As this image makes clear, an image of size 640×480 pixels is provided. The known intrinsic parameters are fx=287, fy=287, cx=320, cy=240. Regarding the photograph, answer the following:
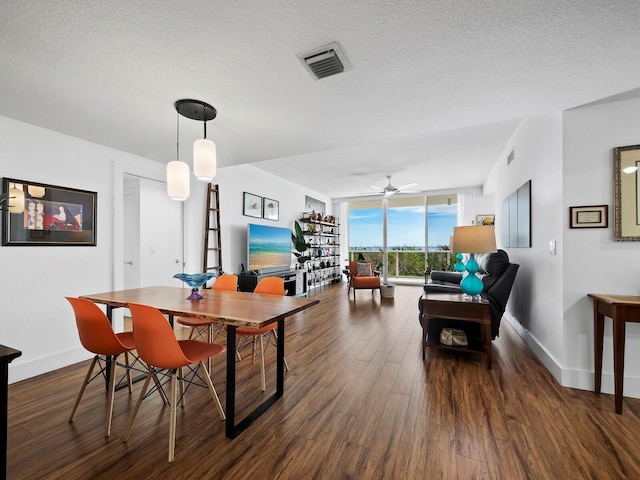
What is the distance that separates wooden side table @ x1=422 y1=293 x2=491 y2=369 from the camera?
271cm

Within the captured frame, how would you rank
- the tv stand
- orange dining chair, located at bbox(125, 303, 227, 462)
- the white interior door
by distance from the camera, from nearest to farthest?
orange dining chair, located at bbox(125, 303, 227, 462) < the white interior door < the tv stand

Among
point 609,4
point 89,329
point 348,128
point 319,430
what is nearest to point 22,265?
point 89,329

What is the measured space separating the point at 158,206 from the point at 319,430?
13.1 ft

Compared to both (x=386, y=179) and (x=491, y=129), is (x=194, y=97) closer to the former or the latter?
(x=491, y=129)

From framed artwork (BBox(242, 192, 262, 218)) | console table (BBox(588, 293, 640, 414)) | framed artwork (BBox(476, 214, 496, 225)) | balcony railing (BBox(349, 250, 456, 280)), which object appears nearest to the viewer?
console table (BBox(588, 293, 640, 414))

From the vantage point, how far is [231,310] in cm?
189

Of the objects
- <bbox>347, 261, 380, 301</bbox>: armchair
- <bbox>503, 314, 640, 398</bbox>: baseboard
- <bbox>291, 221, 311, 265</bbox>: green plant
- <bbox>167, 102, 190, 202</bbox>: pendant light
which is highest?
<bbox>167, 102, 190, 202</bbox>: pendant light

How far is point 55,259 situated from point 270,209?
3655 mm

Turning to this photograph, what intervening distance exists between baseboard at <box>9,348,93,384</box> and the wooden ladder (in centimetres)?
174

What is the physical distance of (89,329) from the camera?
1832 millimetres

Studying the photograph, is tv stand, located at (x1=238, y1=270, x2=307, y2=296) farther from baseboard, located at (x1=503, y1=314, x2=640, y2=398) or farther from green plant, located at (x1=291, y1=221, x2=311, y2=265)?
baseboard, located at (x1=503, y1=314, x2=640, y2=398)

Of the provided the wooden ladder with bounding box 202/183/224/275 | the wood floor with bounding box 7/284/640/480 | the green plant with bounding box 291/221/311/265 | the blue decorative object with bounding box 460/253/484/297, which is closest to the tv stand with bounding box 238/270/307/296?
the green plant with bounding box 291/221/311/265

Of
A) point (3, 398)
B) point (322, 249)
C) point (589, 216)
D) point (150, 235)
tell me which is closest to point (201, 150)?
point (3, 398)

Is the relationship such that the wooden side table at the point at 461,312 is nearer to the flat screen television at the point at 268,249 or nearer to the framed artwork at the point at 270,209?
the flat screen television at the point at 268,249
